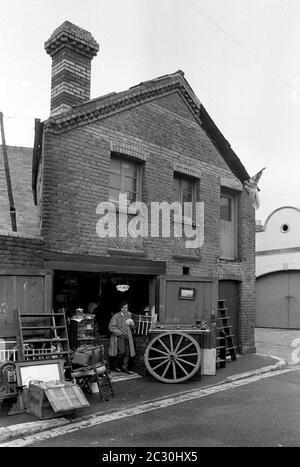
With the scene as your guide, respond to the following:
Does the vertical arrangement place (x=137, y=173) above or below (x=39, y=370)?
above

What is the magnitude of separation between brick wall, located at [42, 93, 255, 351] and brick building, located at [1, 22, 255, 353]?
0.08ft

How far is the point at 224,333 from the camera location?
11.6m

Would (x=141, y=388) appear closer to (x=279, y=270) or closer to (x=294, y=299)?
(x=294, y=299)

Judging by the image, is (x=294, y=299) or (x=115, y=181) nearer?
(x=115, y=181)

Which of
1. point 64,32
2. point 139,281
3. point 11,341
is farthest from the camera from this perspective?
point 139,281

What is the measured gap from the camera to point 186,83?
1266 cm

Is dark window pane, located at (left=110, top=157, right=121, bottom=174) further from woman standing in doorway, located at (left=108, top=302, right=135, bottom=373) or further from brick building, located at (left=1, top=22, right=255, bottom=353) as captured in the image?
woman standing in doorway, located at (left=108, top=302, right=135, bottom=373)

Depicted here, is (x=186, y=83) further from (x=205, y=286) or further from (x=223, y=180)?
(x=205, y=286)

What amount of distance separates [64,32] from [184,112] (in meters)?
3.96

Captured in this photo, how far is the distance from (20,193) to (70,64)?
322 inches

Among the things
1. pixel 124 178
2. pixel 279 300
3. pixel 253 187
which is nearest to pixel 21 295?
pixel 124 178

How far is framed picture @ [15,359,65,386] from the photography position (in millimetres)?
6941

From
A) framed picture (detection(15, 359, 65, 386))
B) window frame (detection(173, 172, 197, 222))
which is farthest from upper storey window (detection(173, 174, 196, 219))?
framed picture (detection(15, 359, 65, 386))
